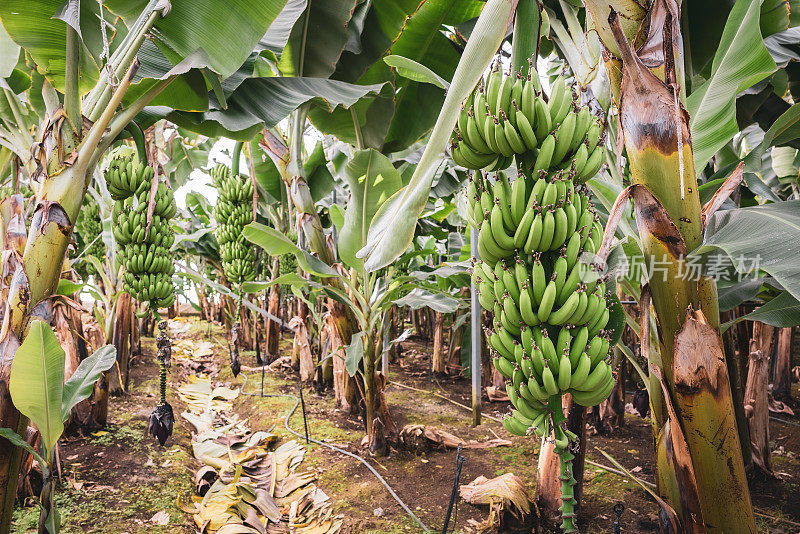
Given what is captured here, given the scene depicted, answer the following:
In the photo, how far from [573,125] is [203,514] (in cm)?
215

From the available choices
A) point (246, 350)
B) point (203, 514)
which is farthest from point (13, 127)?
point (246, 350)

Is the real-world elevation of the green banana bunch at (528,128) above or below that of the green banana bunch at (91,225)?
below

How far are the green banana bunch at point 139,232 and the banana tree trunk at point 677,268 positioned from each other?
2496 mm

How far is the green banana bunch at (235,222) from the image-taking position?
4.14 meters

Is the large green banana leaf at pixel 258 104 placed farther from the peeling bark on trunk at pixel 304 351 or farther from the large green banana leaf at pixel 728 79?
the peeling bark on trunk at pixel 304 351

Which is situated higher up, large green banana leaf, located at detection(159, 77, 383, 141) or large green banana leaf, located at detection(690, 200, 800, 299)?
large green banana leaf, located at detection(159, 77, 383, 141)

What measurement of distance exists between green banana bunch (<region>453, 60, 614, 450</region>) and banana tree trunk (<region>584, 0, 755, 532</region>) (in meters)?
0.14

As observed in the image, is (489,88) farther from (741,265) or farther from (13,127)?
(13,127)

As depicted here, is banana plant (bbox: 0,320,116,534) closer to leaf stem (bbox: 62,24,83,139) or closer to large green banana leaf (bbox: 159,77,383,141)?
leaf stem (bbox: 62,24,83,139)

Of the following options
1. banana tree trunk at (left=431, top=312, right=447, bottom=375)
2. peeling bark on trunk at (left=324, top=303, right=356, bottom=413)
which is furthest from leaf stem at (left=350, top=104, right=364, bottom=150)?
banana tree trunk at (left=431, top=312, right=447, bottom=375)

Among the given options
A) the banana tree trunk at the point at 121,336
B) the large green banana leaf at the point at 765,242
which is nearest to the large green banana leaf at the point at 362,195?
the large green banana leaf at the point at 765,242

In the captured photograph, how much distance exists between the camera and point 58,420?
1396 millimetres

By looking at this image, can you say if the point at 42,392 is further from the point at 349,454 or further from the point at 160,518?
the point at 349,454

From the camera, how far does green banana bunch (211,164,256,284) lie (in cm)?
414
